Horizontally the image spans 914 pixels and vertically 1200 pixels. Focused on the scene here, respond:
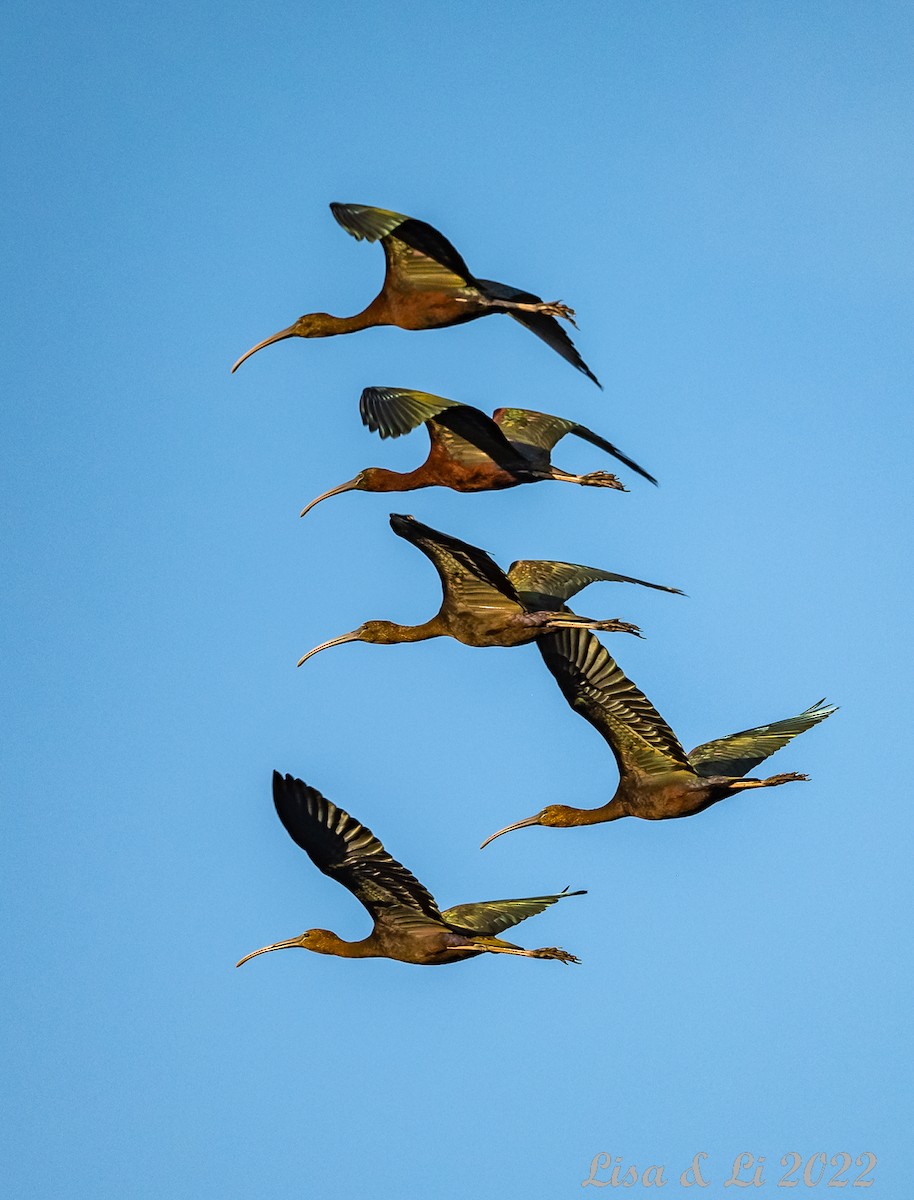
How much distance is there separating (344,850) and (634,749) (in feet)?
14.3

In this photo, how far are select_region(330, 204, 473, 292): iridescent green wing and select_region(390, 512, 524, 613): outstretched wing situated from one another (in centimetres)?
322

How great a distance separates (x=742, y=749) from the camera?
3625 cm

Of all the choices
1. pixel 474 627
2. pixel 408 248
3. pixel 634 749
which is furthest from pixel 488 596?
pixel 408 248

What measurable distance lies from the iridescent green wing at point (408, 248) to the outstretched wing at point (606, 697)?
4721 millimetres

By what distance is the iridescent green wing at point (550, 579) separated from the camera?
34594 millimetres

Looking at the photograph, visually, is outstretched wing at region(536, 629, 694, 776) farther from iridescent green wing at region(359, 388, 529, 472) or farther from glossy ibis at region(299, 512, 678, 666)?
iridescent green wing at region(359, 388, 529, 472)

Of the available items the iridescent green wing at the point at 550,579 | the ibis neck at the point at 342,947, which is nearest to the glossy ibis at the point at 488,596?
the iridescent green wing at the point at 550,579

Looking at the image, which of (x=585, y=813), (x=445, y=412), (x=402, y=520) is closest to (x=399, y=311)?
(x=445, y=412)

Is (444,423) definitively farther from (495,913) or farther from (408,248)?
(495,913)

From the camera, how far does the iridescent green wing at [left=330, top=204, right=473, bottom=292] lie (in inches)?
1203

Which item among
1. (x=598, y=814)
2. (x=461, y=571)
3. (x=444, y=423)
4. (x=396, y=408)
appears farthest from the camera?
(x=598, y=814)

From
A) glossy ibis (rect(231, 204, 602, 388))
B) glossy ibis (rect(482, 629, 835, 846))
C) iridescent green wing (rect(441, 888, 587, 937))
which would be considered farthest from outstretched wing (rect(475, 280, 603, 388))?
iridescent green wing (rect(441, 888, 587, 937))

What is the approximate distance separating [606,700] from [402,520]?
12.9ft

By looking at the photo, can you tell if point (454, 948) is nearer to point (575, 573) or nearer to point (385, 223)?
point (575, 573)
